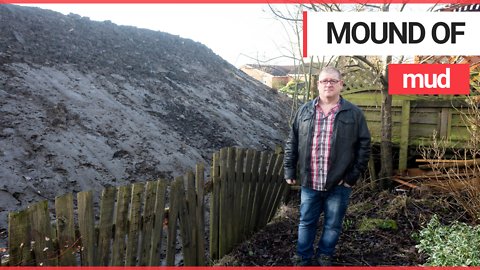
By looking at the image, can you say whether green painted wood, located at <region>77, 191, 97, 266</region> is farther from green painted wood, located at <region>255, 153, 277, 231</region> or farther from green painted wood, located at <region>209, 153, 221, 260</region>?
green painted wood, located at <region>255, 153, 277, 231</region>

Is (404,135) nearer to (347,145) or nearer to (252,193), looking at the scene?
(252,193)

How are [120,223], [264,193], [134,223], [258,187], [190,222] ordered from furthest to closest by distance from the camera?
1. [264,193]
2. [258,187]
3. [190,222]
4. [134,223]
5. [120,223]

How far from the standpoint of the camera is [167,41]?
18.1 metres

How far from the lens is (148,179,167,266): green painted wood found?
11.3ft

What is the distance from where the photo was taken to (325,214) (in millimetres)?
Answer: 3818

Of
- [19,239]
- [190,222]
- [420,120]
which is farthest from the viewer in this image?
[420,120]

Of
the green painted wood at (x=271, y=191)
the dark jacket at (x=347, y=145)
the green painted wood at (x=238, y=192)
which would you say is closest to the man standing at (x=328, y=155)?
the dark jacket at (x=347, y=145)

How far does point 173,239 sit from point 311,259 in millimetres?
1265

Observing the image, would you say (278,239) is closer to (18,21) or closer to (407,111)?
(407,111)

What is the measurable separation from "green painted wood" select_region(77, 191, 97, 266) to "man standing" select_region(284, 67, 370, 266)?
1789 mm

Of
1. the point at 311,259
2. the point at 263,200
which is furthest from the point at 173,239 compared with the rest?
the point at 263,200

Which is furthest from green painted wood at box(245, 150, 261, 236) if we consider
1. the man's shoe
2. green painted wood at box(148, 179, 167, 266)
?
green painted wood at box(148, 179, 167, 266)

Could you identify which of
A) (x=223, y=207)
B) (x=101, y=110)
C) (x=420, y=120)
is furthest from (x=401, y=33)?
(x=101, y=110)

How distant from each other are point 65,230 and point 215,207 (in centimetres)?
189
